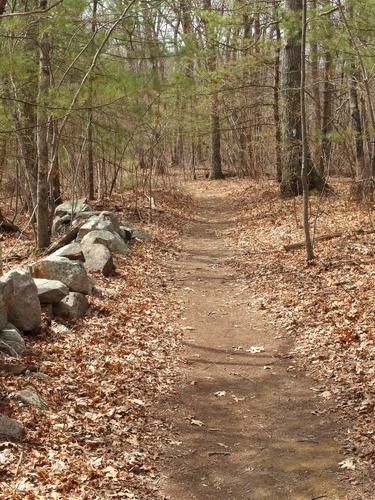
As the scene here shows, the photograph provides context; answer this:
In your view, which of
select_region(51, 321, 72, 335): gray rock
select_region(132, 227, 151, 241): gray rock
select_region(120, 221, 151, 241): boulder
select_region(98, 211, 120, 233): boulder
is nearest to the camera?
select_region(51, 321, 72, 335): gray rock

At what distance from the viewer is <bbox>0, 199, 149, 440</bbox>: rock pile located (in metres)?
7.00

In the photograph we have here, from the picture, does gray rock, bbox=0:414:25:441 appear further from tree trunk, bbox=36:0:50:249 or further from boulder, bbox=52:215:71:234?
boulder, bbox=52:215:71:234

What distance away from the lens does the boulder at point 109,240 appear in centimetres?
1248

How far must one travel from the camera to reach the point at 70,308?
8.65 metres

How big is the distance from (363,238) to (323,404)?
6384 millimetres

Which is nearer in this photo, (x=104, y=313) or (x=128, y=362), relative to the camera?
(x=128, y=362)

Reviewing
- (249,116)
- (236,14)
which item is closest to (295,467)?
(236,14)

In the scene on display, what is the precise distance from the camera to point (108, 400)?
244 inches

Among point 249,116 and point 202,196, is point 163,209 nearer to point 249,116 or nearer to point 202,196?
point 202,196

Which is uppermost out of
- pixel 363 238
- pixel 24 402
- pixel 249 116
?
pixel 249 116

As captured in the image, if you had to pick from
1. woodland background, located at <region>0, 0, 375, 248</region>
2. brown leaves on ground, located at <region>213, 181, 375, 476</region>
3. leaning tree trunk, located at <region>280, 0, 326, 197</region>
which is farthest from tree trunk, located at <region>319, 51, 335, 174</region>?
brown leaves on ground, located at <region>213, 181, 375, 476</region>

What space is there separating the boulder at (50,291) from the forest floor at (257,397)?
6.68ft

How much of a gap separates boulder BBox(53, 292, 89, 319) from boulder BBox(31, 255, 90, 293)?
1.47 feet

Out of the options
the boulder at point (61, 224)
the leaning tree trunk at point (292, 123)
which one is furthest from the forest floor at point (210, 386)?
the leaning tree trunk at point (292, 123)
